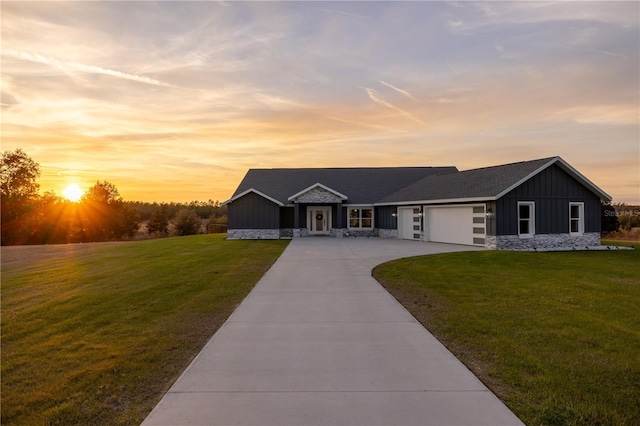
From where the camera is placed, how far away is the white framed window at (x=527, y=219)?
20.2m

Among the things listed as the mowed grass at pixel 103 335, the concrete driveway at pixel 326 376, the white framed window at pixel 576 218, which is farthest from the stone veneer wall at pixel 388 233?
the concrete driveway at pixel 326 376

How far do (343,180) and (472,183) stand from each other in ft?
44.4

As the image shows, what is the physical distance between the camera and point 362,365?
4980 mm

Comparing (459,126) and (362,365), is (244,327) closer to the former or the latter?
(362,365)

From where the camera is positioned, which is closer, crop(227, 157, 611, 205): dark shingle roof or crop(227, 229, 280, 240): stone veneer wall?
crop(227, 157, 611, 205): dark shingle roof

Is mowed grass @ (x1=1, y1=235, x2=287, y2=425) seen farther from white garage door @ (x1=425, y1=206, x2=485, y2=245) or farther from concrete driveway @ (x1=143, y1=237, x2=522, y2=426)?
white garage door @ (x1=425, y1=206, x2=485, y2=245)

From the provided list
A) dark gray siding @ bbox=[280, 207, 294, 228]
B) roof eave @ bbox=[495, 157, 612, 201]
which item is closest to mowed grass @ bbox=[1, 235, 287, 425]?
roof eave @ bbox=[495, 157, 612, 201]

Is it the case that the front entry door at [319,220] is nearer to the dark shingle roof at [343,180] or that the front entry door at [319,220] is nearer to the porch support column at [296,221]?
the porch support column at [296,221]

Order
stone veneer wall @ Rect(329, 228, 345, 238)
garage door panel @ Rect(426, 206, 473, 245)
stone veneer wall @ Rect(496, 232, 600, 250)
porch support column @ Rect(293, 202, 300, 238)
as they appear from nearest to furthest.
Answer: stone veneer wall @ Rect(496, 232, 600, 250)
garage door panel @ Rect(426, 206, 473, 245)
porch support column @ Rect(293, 202, 300, 238)
stone veneer wall @ Rect(329, 228, 345, 238)

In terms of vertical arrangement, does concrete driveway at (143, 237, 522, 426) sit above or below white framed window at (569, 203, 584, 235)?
below

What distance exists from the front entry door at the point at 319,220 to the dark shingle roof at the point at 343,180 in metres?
2.19

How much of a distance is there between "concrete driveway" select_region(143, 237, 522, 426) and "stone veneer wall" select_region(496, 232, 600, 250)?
14153 mm

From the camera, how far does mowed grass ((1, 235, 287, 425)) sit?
412cm

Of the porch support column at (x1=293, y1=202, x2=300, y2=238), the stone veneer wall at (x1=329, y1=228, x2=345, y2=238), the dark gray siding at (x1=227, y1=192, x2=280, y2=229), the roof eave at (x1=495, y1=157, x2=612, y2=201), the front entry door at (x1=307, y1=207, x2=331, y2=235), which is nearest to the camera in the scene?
the roof eave at (x1=495, y1=157, x2=612, y2=201)
